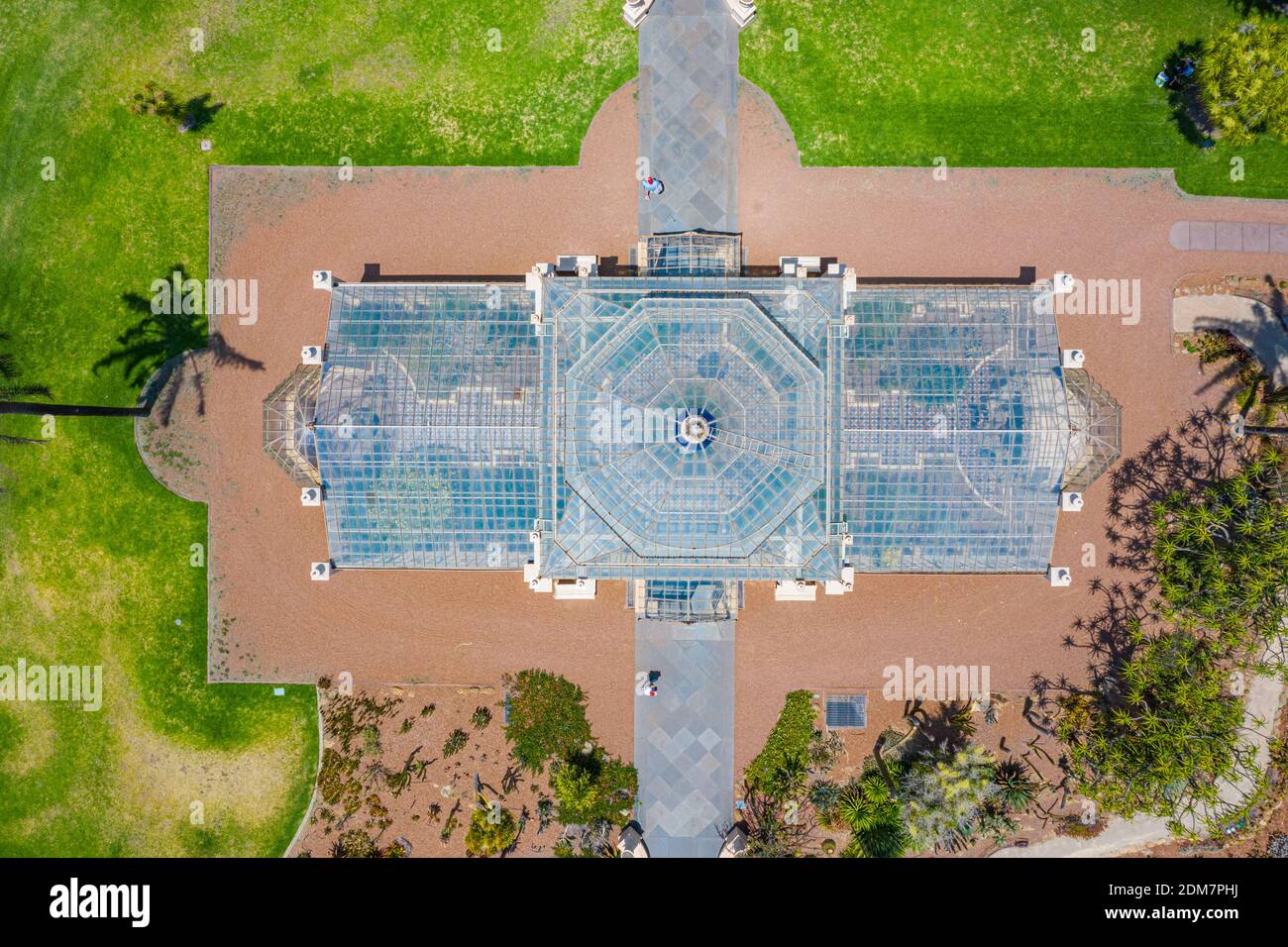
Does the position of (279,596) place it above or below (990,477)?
below

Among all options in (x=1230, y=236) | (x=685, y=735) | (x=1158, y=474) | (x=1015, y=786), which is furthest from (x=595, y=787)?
(x=1230, y=236)

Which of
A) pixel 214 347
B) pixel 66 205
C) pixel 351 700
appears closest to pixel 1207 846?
pixel 351 700

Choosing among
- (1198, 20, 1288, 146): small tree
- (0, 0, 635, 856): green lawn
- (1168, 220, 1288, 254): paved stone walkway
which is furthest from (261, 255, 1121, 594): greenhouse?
(1198, 20, 1288, 146): small tree

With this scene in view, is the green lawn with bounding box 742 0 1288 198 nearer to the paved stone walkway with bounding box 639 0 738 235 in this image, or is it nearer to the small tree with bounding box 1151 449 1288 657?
the paved stone walkway with bounding box 639 0 738 235

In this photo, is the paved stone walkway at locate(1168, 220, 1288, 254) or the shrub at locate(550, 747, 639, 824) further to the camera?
the paved stone walkway at locate(1168, 220, 1288, 254)

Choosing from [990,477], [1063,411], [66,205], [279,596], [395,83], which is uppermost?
[395,83]
